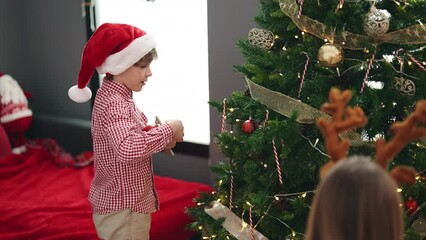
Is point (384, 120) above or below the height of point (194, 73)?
above

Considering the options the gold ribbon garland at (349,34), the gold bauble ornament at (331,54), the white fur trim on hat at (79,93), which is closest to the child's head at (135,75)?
Answer: the white fur trim on hat at (79,93)

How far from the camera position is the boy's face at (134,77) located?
5.90ft

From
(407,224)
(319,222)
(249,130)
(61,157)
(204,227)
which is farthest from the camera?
(61,157)

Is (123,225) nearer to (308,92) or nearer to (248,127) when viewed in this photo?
(248,127)

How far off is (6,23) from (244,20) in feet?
5.85

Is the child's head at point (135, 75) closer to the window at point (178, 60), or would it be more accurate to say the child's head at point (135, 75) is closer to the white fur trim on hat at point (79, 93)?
the white fur trim on hat at point (79, 93)

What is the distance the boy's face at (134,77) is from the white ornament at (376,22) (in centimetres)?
77

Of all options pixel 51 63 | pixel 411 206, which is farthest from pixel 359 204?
pixel 51 63

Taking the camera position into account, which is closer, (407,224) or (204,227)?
(407,224)

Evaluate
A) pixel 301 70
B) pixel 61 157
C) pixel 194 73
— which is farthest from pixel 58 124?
pixel 301 70

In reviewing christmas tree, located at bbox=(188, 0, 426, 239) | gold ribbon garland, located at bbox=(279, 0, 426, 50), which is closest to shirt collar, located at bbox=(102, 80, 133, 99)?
christmas tree, located at bbox=(188, 0, 426, 239)

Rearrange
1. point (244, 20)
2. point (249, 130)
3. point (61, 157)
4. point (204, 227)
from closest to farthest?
point (249, 130)
point (204, 227)
point (244, 20)
point (61, 157)

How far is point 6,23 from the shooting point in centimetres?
339

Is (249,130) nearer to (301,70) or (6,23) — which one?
(301,70)
